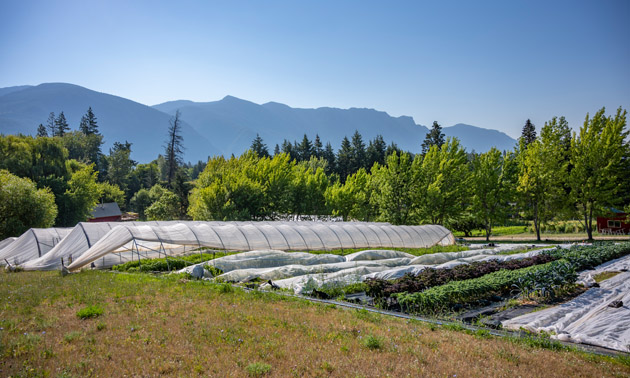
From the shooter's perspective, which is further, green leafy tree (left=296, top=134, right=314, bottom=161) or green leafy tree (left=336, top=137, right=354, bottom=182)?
green leafy tree (left=296, top=134, right=314, bottom=161)

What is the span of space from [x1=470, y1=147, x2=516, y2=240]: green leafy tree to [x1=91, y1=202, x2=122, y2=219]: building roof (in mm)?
61392

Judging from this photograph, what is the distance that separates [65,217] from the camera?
155 ft

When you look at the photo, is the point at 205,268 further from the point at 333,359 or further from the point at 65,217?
the point at 65,217

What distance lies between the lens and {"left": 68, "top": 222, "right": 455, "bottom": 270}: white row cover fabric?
57.1ft

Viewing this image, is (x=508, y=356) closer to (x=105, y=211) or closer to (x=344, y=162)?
(x=105, y=211)

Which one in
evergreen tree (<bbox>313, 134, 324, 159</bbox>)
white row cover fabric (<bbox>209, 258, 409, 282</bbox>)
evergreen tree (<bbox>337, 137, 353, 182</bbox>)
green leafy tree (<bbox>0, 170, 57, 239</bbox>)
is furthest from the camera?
evergreen tree (<bbox>313, 134, 324, 159</bbox>)

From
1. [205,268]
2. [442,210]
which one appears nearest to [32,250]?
[205,268]

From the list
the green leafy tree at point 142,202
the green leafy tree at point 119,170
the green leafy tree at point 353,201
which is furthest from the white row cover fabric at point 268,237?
the green leafy tree at point 119,170

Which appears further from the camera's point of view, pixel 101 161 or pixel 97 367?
Answer: pixel 101 161

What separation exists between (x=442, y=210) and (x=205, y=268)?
1167 inches

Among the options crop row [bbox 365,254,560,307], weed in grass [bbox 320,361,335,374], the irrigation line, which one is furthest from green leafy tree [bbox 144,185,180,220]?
weed in grass [bbox 320,361,335,374]

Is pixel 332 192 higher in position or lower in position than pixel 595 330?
higher

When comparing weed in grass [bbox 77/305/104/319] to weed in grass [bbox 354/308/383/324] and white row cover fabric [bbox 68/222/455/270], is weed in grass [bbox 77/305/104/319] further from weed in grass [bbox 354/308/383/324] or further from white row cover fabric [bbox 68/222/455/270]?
white row cover fabric [bbox 68/222/455/270]

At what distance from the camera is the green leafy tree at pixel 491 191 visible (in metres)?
39.3
